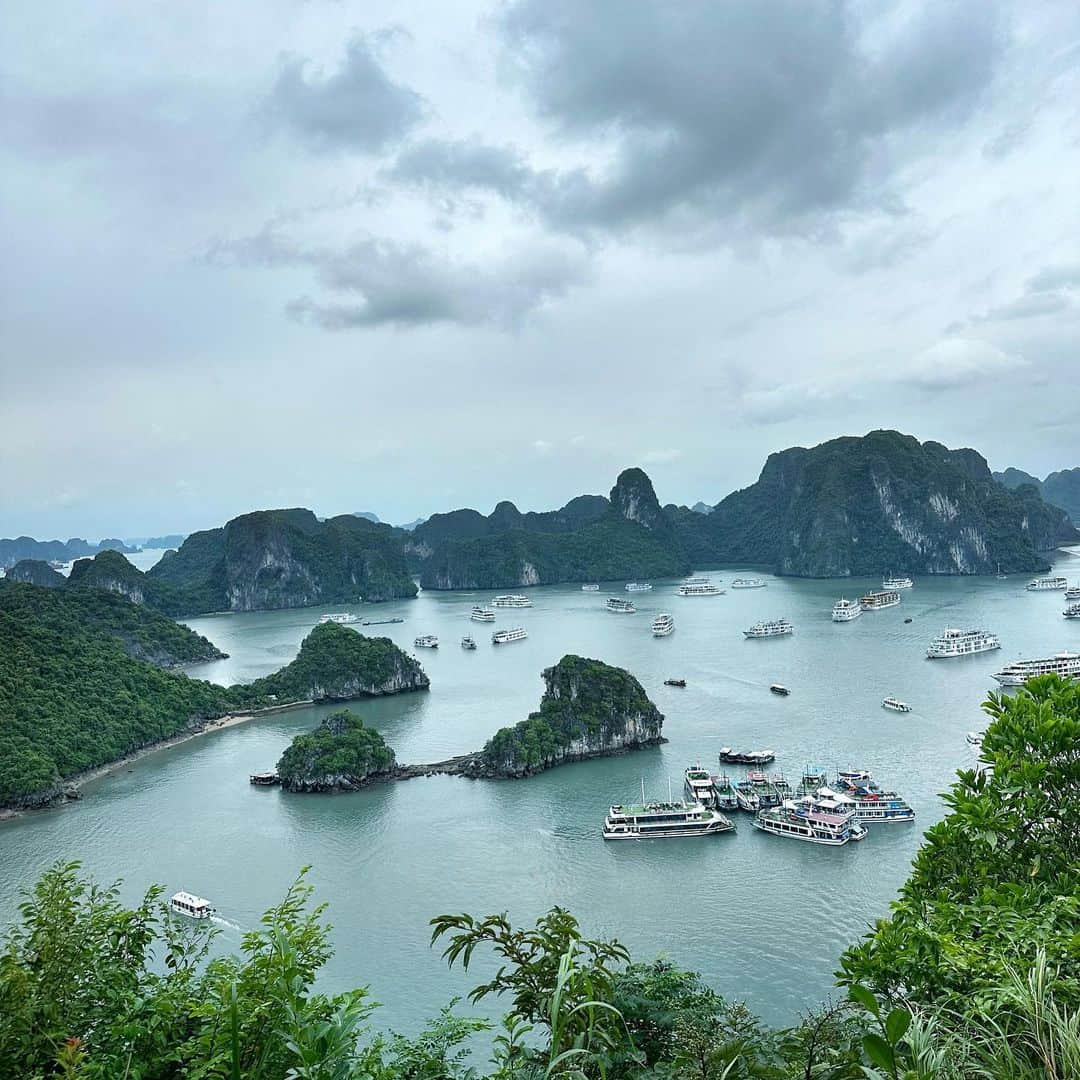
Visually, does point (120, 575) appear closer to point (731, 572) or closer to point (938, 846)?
point (731, 572)

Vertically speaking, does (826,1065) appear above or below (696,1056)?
above

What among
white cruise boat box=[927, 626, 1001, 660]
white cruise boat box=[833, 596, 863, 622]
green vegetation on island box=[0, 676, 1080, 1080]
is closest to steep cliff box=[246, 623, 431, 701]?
white cruise boat box=[927, 626, 1001, 660]

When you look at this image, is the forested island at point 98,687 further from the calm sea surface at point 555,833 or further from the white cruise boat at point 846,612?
the white cruise boat at point 846,612

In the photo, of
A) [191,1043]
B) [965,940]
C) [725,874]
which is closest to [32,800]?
[725,874]

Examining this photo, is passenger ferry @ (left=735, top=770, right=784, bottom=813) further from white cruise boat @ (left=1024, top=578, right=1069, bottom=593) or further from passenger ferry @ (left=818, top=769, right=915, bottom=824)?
white cruise boat @ (left=1024, top=578, right=1069, bottom=593)

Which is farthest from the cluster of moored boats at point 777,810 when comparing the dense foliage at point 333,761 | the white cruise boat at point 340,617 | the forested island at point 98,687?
the white cruise boat at point 340,617

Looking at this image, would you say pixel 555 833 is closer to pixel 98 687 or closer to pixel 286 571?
pixel 98 687
